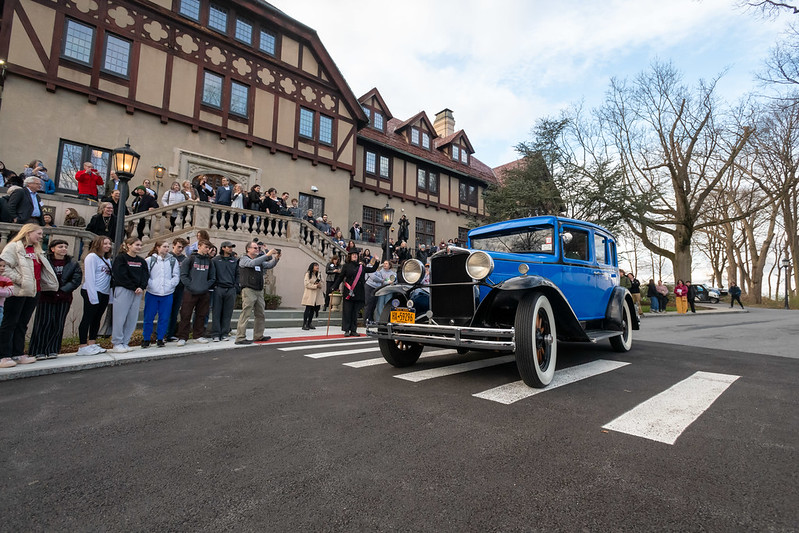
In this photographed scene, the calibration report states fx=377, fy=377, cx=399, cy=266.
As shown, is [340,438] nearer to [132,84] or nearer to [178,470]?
[178,470]

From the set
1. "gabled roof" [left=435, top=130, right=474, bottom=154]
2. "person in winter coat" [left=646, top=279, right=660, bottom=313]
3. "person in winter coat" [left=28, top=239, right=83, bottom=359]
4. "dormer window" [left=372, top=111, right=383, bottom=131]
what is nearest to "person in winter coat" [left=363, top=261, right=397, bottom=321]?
"person in winter coat" [left=28, top=239, right=83, bottom=359]

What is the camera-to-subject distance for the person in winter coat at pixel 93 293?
6125mm

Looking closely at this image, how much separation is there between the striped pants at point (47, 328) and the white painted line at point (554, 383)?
628 centimetres

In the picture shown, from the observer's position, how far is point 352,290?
9117 millimetres

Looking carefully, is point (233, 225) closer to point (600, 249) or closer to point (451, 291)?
point (451, 291)

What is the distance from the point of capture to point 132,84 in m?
13.2

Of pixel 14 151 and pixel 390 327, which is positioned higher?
pixel 14 151

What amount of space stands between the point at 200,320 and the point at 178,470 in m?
5.91

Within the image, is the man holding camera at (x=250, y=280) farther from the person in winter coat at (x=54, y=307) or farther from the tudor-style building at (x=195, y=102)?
the tudor-style building at (x=195, y=102)

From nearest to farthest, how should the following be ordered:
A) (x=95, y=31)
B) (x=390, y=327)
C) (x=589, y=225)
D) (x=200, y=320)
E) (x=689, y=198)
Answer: (x=390, y=327), (x=589, y=225), (x=200, y=320), (x=95, y=31), (x=689, y=198)

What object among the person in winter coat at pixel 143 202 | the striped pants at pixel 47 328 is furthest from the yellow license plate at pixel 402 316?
the person in winter coat at pixel 143 202

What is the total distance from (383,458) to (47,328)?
239 inches

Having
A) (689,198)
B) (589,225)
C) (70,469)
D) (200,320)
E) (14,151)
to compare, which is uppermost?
(689,198)

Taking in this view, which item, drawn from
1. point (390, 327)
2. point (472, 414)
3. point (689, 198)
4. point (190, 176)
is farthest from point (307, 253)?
point (689, 198)
